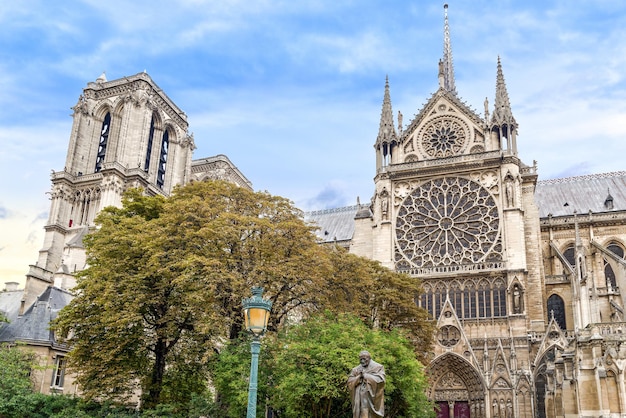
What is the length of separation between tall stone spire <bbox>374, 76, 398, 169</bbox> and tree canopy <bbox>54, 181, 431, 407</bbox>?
71.3 feet

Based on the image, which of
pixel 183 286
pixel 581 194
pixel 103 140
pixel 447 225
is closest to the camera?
pixel 183 286

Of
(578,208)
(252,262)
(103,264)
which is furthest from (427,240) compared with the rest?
(103,264)

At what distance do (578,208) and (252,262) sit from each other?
118 ft

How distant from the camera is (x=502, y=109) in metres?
45.5

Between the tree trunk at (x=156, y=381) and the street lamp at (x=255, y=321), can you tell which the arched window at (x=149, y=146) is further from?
the street lamp at (x=255, y=321)

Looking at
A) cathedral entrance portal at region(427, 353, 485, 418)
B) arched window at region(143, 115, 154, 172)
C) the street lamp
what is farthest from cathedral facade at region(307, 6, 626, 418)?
arched window at region(143, 115, 154, 172)

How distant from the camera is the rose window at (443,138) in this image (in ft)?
153

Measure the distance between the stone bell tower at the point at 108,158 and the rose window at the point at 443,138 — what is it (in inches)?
1078

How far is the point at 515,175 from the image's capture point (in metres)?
43.3

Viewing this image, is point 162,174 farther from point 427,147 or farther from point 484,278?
point 484,278

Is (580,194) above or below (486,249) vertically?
above

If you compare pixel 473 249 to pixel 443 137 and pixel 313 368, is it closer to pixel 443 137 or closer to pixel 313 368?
pixel 443 137

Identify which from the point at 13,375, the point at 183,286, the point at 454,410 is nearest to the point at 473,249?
the point at 454,410

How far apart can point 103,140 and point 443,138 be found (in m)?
35.8
